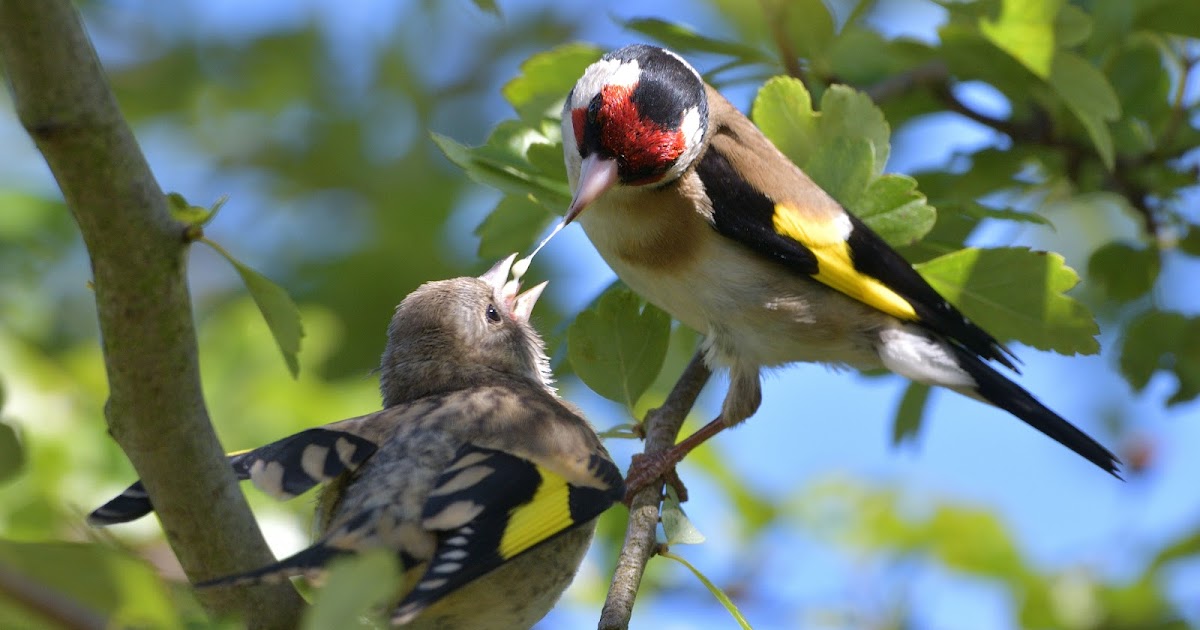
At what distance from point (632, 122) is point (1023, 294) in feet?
3.91

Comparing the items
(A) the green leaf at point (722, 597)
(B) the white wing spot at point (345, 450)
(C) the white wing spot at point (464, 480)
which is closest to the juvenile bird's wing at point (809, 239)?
(A) the green leaf at point (722, 597)

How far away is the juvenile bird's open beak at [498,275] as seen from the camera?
4.16m

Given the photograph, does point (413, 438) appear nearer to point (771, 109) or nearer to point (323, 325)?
point (771, 109)

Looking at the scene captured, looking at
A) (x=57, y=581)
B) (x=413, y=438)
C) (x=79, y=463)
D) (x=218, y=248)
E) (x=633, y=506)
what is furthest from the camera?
(x=79, y=463)

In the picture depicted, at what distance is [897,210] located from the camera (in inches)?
126

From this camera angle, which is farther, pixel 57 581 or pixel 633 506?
pixel 633 506

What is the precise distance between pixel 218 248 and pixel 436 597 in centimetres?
76

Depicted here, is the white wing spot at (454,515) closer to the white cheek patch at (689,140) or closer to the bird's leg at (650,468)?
the bird's leg at (650,468)

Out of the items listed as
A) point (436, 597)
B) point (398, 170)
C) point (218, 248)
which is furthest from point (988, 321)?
point (398, 170)

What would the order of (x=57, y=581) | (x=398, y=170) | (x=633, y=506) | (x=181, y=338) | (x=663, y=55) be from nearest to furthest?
1. (x=57, y=581)
2. (x=181, y=338)
3. (x=633, y=506)
4. (x=663, y=55)
5. (x=398, y=170)

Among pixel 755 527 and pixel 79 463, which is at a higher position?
pixel 755 527

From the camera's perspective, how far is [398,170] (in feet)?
25.4

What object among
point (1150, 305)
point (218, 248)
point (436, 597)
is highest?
point (1150, 305)

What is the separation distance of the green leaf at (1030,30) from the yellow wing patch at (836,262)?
0.67 meters
